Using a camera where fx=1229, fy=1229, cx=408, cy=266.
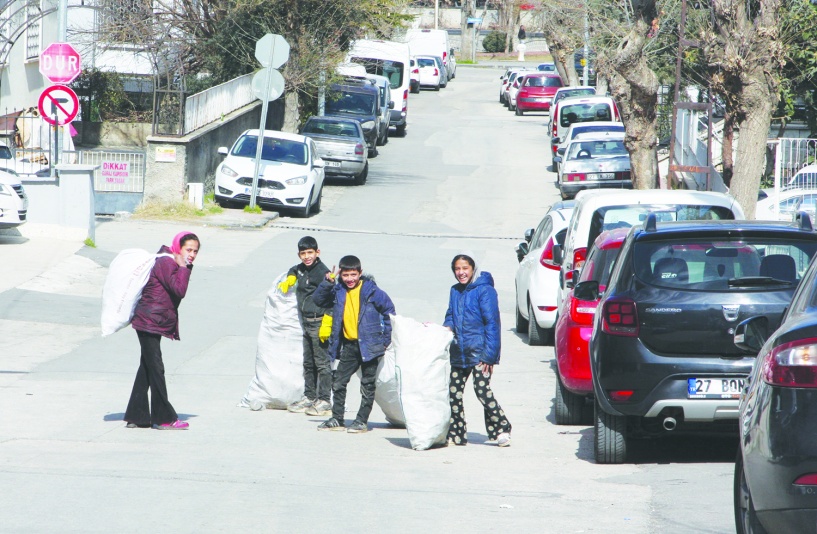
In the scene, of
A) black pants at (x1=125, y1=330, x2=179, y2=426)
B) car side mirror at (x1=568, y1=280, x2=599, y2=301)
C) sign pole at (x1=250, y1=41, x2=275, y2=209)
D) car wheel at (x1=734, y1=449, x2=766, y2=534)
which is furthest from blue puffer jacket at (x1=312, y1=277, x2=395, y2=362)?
sign pole at (x1=250, y1=41, x2=275, y2=209)

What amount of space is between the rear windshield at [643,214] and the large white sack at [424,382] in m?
3.28

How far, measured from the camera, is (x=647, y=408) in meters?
7.65

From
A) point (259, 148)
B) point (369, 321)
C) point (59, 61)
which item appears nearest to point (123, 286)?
point (369, 321)

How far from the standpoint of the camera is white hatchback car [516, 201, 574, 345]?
13703 mm

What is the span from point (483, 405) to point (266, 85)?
17.9m

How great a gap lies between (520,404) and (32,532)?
5.94m

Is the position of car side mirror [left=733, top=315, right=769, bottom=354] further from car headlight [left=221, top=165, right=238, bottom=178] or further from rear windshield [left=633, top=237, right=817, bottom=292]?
car headlight [left=221, top=165, right=238, bottom=178]

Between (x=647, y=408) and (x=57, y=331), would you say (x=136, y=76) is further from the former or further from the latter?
(x=647, y=408)

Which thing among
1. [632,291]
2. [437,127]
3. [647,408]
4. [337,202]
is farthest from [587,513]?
[437,127]

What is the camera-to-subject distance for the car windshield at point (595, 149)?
29625 millimetres

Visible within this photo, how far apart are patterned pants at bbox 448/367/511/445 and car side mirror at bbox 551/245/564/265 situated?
3707 mm

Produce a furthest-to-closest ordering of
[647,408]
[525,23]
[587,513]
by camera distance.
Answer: [525,23] < [647,408] < [587,513]

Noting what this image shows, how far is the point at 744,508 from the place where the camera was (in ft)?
→ 16.7

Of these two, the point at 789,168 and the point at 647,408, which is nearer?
the point at 647,408
